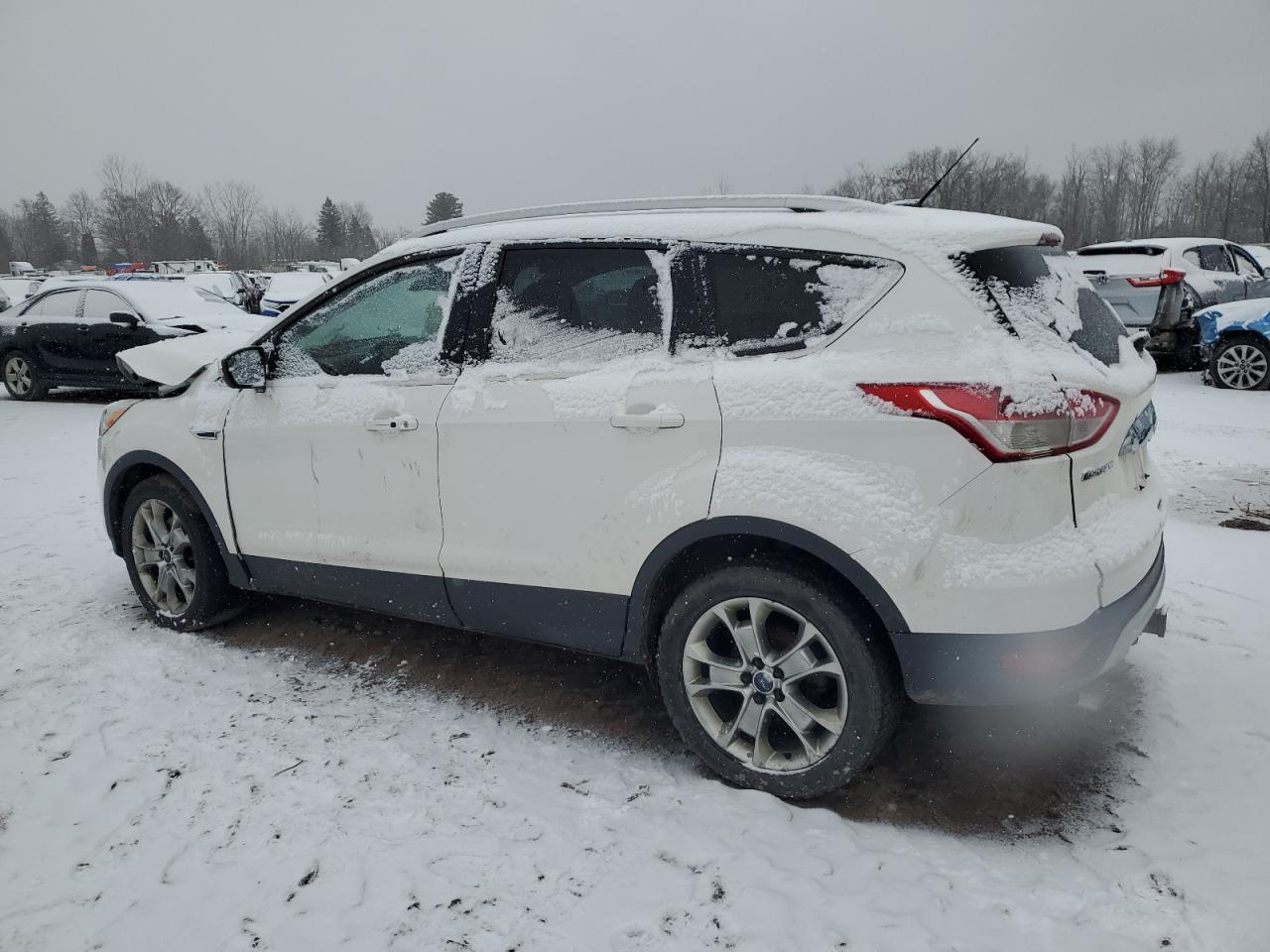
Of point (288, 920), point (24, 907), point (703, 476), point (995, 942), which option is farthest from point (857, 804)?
point (24, 907)

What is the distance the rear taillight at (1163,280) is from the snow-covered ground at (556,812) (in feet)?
27.9

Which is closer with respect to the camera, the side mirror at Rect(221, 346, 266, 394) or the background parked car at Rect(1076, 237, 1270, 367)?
the side mirror at Rect(221, 346, 266, 394)

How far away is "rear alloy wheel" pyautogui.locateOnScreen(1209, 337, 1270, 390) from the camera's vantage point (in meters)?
10.1

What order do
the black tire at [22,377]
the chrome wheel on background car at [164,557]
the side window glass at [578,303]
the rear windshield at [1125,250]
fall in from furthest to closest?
the black tire at [22,377] → the rear windshield at [1125,250] → the chrome wheel on background car at [164,557] → the side window glass at [578,303]

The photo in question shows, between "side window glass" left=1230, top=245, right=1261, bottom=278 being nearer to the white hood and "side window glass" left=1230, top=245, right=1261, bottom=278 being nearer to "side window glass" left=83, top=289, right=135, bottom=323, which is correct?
the white hood

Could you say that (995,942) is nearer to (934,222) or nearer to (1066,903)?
(1066,903)

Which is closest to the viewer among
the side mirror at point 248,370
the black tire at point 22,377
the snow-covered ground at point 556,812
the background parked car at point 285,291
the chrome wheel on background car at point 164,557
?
the snow-covered ground at point 556,812

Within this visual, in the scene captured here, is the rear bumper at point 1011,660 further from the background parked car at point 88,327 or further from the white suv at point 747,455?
the background parked car at point 88,327

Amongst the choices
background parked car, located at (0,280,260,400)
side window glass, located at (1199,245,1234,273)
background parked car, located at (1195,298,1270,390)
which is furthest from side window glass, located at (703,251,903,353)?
side window glass, located at (1199,245,1234,273)

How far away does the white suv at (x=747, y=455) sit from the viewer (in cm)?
238

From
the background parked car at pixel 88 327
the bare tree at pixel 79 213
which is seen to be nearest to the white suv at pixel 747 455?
the background parked car at pixel 88 327

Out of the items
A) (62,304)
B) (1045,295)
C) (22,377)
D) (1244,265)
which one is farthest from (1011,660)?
(22,377)

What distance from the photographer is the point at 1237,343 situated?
10.2 meters

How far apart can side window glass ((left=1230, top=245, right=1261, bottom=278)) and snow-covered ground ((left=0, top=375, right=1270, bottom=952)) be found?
1092 centimetres
